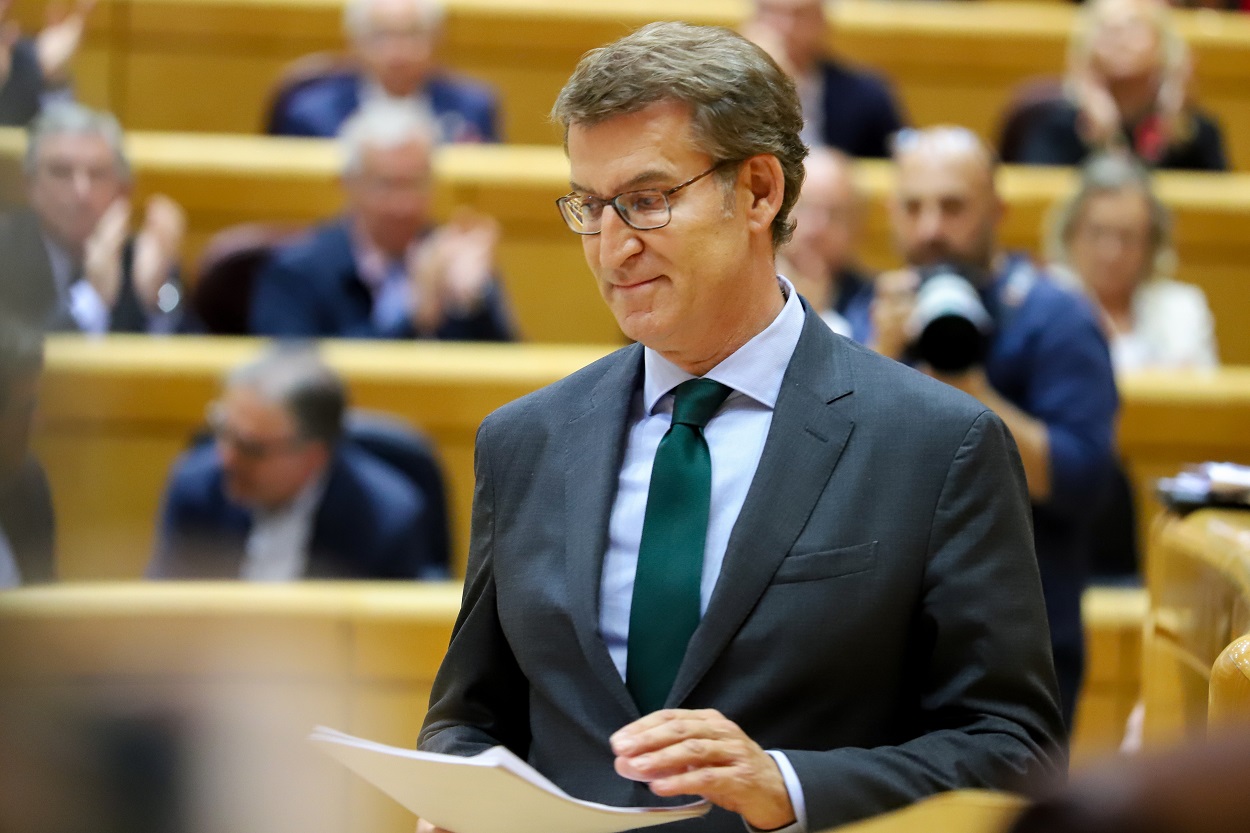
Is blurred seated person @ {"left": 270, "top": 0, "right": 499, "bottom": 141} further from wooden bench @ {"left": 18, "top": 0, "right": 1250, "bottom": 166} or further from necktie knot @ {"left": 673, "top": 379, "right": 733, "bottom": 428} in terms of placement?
necktie knot @ {"left": 673, "top": 379, "right": 733, "bottom": 428}

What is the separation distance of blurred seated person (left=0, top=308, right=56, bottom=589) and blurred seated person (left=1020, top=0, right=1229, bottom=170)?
2985 millimetres

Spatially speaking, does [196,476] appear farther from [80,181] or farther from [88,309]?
[80,181]

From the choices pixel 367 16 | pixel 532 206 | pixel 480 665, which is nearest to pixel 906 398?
pixel 480 665

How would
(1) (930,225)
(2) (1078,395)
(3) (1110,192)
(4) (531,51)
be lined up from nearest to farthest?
1. (2) (1078,395)
2. (1) (930,225)
3. (3) (1110,192)
4. (4) (531,51)

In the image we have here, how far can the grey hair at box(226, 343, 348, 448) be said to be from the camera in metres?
3.05

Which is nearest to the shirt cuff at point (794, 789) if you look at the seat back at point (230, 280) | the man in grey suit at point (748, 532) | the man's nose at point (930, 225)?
the man in grey suit at point (748, 532)

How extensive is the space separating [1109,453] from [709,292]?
1418 millimetres

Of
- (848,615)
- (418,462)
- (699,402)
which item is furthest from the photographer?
(418,462)

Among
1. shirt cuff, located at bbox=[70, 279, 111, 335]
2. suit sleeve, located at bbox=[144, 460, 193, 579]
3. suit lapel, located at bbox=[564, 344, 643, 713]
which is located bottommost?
suit sleeve, located at bbox=[144, 460, 193, 579]

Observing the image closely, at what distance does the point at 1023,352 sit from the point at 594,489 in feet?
4.59

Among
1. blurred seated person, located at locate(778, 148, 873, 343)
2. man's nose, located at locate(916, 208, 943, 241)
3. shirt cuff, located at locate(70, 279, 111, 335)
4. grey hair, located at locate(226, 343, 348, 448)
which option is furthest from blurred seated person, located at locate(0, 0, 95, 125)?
man's nose, located at locate(916, 208, 943, 241)

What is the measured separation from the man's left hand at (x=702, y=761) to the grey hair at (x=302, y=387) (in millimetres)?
2003

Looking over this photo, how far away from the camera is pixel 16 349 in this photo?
1719 millimetres

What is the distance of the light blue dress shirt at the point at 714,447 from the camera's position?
1.29 metres
